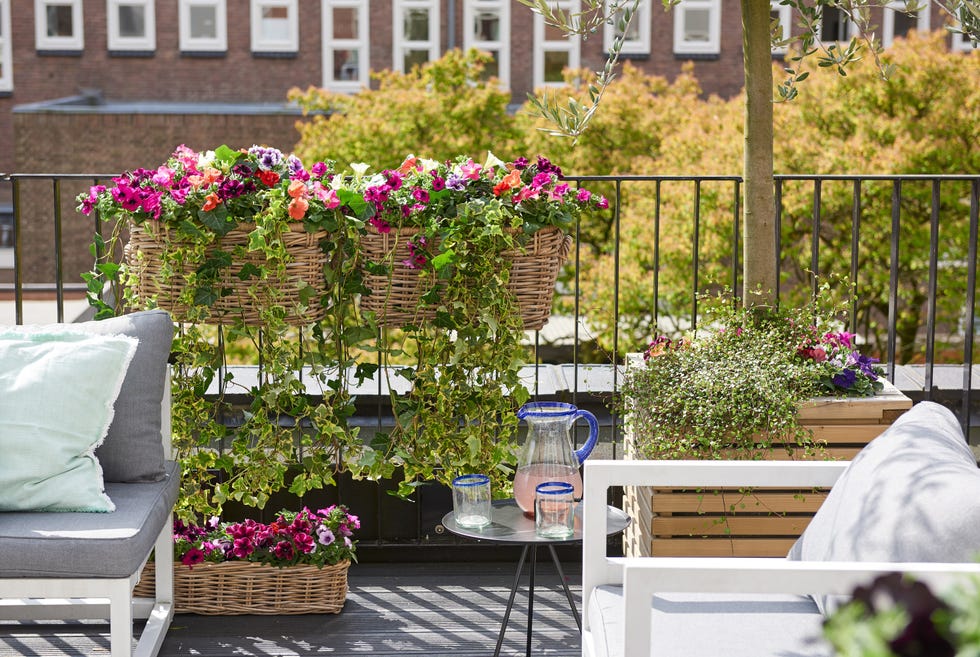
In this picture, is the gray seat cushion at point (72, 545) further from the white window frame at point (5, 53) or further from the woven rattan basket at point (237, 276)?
the white window frame at point (5, 53)

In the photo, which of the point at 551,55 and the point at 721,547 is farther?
the point at 551,55

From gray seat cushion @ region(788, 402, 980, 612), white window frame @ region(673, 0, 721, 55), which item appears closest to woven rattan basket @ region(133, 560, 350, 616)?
gray seat cushion @ region(788, 402, 980, 612)

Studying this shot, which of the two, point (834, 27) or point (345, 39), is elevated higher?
point (834, 27)

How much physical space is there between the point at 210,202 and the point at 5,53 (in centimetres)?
1702

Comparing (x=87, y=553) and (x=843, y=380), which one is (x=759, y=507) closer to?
(x=843, y=380)

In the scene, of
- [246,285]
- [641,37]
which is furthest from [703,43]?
[246,285]

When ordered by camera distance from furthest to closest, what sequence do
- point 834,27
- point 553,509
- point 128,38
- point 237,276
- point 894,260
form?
point 834,27 < point 128,38 < point 894,260 < point 237,276 < point 553,509

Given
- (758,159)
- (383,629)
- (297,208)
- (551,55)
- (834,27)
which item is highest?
(834,27)

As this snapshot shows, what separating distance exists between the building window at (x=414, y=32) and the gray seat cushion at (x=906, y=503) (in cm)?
1615

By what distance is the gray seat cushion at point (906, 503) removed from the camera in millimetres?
1656

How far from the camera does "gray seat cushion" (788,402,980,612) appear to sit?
1.66 metres

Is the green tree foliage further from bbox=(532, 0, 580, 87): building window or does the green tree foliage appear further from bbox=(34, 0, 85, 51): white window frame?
bbox=(34, 0, 85, 51): white window frame

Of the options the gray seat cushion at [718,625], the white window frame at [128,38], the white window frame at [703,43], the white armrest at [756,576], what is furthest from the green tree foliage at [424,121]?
the white armrest at [756,576]

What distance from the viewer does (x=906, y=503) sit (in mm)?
1740
